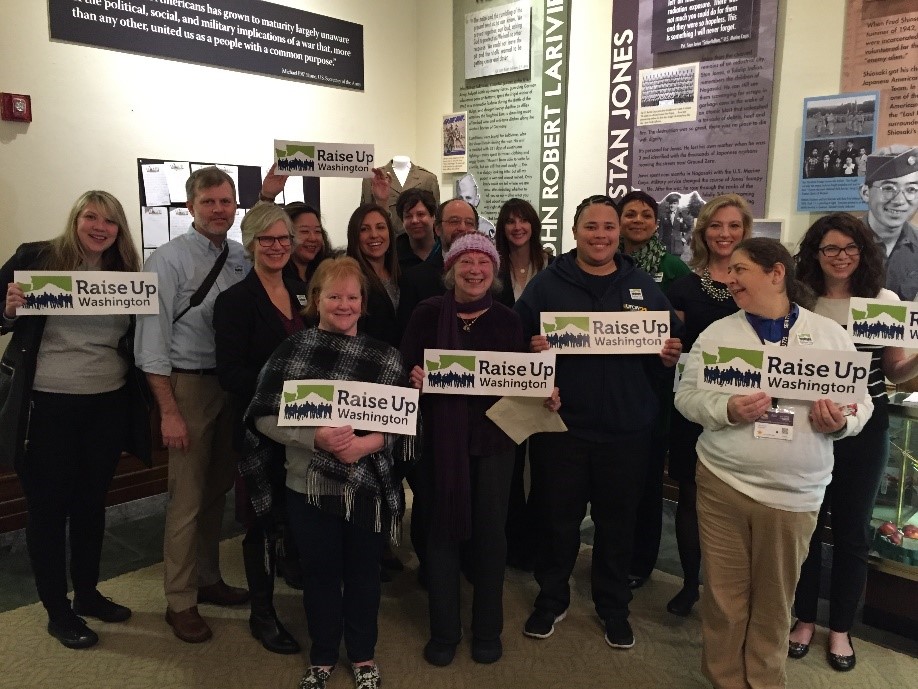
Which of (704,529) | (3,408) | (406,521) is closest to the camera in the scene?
(704,529)

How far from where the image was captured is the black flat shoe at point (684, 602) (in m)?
2.99

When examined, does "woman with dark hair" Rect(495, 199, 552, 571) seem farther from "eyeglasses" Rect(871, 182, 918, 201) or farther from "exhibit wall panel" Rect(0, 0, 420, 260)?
"exhibit wall panel" Rect(0, 0, 420, 260)

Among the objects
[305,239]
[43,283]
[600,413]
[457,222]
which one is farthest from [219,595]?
[457,222]

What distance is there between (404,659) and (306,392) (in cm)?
120

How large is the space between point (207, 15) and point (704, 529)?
389 centimetres

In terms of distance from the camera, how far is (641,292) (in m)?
2.56

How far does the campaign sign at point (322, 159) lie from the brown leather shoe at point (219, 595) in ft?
6.18

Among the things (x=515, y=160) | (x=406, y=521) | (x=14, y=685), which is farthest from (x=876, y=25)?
(x=14, y=685)

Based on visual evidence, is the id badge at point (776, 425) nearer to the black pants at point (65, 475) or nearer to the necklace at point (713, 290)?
the necklace at point (713, 290)

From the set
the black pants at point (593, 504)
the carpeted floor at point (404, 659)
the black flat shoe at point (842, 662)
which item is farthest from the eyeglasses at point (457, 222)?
the black flat shoe at point (842, 662)

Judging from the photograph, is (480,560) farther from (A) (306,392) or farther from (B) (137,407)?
(B) (137,407)

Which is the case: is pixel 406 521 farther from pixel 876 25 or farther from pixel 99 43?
pixel 876 25

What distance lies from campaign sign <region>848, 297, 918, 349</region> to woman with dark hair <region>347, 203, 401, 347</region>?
1.71 m

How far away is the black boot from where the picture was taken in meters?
2.60
